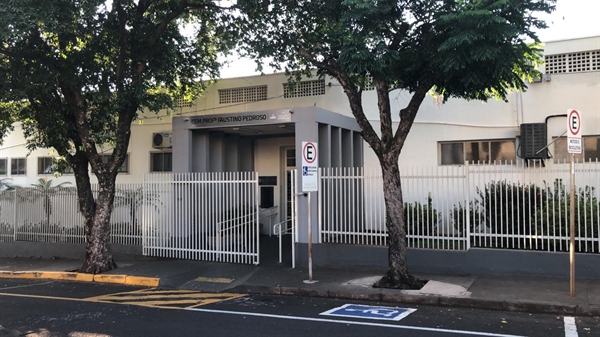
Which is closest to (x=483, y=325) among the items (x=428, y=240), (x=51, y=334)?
(x=428, y=240)

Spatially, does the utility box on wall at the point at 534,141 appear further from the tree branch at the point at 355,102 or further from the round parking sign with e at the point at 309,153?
the round parking sign with e at the point at 309,153

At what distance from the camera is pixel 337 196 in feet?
37.7

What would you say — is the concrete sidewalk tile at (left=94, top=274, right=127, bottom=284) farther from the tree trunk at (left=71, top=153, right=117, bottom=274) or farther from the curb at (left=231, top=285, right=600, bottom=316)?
the curb at (left=231, top=285, right=600, bottom=316)

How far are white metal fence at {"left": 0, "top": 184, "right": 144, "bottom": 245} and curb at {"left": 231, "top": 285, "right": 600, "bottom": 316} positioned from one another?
5.37 meters

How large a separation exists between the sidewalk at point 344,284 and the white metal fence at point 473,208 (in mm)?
856

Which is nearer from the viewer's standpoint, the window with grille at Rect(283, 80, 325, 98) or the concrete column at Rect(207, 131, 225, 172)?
the concrete column at Rect(207, 131, 225, 172)

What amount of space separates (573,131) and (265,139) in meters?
10.6

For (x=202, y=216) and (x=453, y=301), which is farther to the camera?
(x=202, y=216)

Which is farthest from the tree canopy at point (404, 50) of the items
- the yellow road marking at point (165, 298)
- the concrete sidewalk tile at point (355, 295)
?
the yellow road marking at point (165, 298)

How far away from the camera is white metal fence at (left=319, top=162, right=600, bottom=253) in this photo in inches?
383

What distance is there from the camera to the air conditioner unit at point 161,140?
1723cm

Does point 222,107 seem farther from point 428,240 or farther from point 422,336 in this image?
point 422,336

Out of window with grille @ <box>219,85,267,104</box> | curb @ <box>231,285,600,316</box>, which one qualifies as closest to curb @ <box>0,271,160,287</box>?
curb @ <box>231,285,600,316</box>

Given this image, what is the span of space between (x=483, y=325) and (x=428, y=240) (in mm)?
3824
